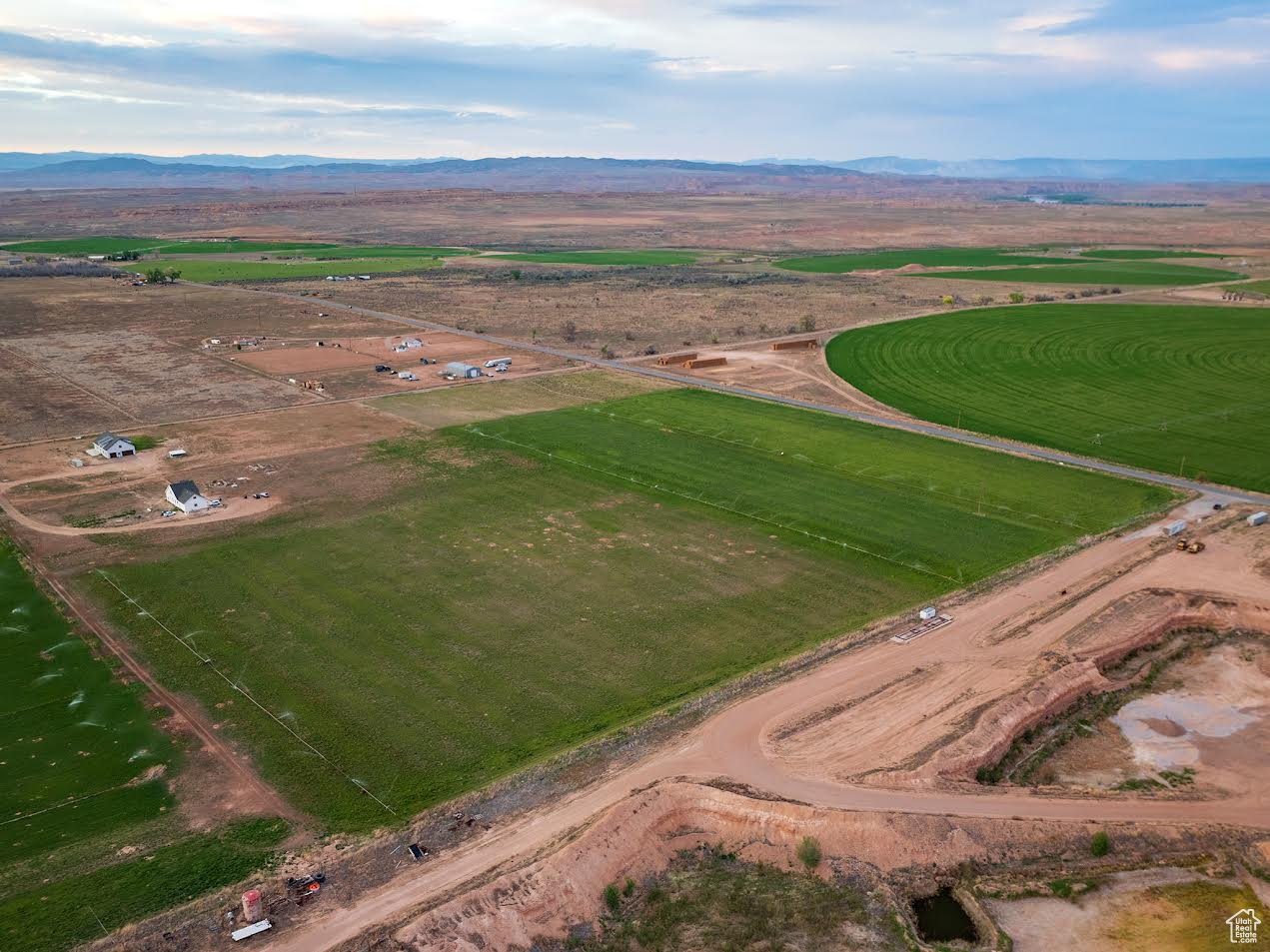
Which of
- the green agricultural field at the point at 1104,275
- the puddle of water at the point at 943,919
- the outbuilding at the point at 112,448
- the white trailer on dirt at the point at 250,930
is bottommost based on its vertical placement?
the puddle of water at the point at 943,919

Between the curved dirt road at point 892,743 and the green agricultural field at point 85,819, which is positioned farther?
the curved dirt road at point 892,743

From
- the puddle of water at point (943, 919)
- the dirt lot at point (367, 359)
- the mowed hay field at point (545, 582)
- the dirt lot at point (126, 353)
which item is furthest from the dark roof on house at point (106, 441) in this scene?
the puddle of water at point (943, 919)

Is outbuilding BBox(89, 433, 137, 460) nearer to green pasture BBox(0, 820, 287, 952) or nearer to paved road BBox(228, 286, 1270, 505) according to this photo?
paved road BBox(228, 286, 1270, 505)

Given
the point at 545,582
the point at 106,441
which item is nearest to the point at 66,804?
the point at 545,582

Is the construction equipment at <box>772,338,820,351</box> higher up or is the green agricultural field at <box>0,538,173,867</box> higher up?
the construction equipment at <box>772,338,820,351</box>

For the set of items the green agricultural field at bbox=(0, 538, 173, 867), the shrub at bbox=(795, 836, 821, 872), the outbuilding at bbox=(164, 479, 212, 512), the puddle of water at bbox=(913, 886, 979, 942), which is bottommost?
the puddle of water at bbox=(913, 886, 979, 942)

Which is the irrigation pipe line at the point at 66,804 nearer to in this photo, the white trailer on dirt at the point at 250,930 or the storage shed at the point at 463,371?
the white trailer on dirt at the point at 250,930

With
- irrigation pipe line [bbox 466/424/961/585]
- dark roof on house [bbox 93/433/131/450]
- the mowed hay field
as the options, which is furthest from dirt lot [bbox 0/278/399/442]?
the mowed hay field
